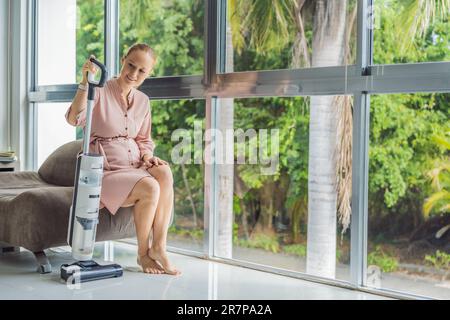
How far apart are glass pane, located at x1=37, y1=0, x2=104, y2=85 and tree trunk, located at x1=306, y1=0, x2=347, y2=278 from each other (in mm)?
2250

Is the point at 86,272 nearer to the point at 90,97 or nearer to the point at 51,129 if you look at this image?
the point at 90,97

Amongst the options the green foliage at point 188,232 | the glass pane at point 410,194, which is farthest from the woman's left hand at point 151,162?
the glass pane at point 410,194

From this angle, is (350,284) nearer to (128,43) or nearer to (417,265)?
(417,265)

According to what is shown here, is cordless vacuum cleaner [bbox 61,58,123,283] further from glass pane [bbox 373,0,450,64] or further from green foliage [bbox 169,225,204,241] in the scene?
glass pane [bbox 373,0,450,64]

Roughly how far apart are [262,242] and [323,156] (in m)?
0.69

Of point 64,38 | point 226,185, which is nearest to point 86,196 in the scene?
point 226,185

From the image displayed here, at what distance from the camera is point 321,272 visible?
336cm

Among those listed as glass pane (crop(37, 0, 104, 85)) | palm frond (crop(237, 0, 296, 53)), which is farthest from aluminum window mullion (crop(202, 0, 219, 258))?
glass pane (crop(37, 0, 104, 85))

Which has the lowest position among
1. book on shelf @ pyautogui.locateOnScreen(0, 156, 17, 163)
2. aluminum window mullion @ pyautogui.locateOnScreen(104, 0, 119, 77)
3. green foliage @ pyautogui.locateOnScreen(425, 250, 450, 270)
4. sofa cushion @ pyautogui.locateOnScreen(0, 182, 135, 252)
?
green foliage @ pyautogui.locateOnScreen(425, 250, 450, 270)

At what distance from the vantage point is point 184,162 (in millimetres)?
4160

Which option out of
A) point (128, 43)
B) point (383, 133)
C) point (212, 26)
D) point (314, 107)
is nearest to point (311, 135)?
point (314, 107)

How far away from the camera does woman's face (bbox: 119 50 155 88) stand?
11.0ft

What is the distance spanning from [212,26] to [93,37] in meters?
1.50

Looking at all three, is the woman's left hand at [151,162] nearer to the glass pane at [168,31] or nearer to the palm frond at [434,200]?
the glass pane at [168,31]
